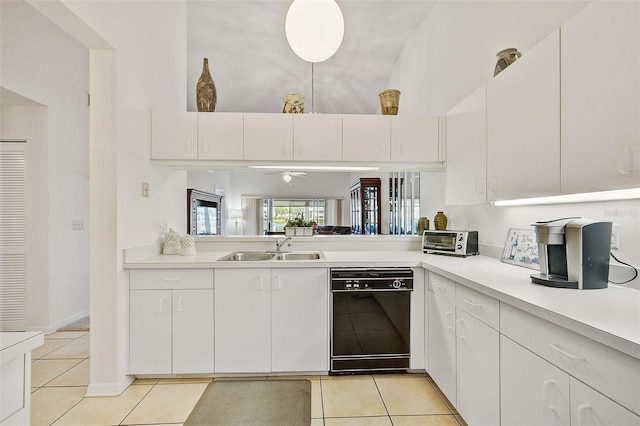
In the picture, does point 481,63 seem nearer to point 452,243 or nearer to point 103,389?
point 452,243

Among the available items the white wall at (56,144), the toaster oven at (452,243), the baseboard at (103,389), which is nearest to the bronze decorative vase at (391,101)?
the toaster oven at (452,243)

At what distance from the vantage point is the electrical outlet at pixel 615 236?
153cm

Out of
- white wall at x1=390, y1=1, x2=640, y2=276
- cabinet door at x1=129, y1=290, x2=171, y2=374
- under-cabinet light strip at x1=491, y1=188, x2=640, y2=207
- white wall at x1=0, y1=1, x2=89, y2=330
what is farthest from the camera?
white wall at x1=0, y1=1, x2=89, y2=330

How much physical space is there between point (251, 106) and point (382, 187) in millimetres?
3092

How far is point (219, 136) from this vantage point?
106 inches

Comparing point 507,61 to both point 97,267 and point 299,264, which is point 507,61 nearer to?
point 299,264

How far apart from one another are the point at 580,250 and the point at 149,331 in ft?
8.63

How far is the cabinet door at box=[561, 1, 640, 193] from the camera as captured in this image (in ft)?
3.74

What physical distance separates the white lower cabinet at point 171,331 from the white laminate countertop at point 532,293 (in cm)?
24

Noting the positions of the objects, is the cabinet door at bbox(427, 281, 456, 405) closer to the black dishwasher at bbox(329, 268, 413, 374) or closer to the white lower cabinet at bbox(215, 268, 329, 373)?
the black dishwasher at bbox(329, 268, 413, 374)

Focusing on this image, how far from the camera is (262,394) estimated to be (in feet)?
7.22

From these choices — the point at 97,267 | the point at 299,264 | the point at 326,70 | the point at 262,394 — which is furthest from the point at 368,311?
the point at 326,70

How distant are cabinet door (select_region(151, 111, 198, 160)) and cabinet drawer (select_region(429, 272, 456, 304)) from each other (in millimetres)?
2084

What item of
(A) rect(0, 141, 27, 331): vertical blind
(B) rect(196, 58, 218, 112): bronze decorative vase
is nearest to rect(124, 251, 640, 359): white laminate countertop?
(B) rect(196, 58, 218, 112): bronze decorative vase
